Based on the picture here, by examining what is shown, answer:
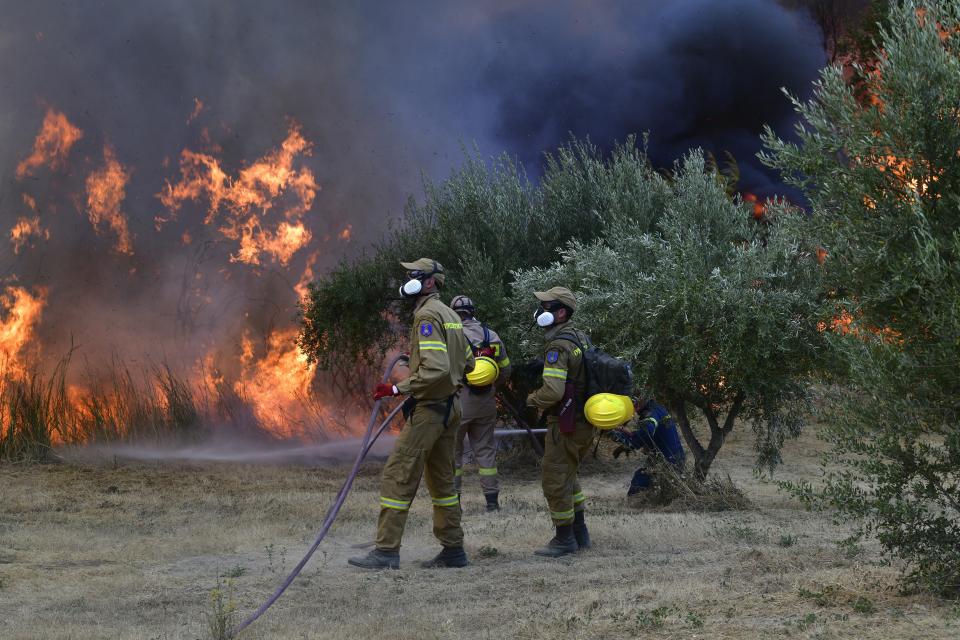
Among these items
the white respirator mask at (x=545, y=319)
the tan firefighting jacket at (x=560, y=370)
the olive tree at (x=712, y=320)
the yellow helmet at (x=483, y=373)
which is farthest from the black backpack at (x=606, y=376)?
the olive tree at (x=712, y=320)

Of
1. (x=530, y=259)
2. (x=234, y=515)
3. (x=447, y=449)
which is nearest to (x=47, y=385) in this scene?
(x=234, y=515)

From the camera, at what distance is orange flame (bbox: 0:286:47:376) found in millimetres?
15133

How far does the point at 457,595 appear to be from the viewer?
263 inches

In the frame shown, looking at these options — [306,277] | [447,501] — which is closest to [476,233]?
[306,277]

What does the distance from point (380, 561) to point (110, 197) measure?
481 inches

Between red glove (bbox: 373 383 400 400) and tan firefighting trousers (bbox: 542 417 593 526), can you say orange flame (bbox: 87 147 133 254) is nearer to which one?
red glove (bbox: 373 383 400 400)

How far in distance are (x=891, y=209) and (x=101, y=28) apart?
16.5m

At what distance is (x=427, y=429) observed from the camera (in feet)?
24.4

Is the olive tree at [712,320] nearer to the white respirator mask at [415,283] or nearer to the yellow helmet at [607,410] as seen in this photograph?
the yellow helmet at [607,410]

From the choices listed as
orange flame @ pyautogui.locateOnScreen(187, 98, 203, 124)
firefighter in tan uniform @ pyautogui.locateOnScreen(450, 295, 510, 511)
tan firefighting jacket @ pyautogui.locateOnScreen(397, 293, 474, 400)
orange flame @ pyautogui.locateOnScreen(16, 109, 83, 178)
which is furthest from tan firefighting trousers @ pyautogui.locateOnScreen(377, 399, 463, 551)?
orange flame @ pyautogui.locateOnScreen(187, 98, 203, 124)

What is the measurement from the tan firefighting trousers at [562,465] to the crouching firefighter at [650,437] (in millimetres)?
2008

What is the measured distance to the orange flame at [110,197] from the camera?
675 inches

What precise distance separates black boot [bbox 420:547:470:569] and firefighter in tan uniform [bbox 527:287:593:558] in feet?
2.31

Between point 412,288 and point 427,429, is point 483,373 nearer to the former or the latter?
point 427,429
